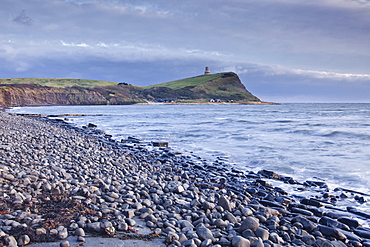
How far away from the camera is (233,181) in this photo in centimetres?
925

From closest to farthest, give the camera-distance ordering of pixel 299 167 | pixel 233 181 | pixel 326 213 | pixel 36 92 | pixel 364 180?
pixel 326 213
pixel 233 181
pixel 364 180
pixel 299 167
pixel 36 92

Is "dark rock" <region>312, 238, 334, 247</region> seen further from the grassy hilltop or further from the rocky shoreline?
the grassy hilltop

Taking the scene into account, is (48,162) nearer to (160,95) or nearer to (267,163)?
(267,163)

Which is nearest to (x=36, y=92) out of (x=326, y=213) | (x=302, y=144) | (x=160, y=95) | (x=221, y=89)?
(x=160, y=95)

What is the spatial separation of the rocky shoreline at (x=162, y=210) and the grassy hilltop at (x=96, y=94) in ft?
349

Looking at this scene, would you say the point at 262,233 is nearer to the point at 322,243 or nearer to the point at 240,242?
the point at 240,242

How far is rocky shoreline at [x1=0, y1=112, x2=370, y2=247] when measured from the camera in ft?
15.1

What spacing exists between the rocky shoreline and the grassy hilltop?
106411mm

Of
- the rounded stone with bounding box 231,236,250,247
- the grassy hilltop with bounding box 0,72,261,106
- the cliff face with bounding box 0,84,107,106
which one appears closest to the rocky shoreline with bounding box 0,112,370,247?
the rounded stone with bounding box 231,236,250,247

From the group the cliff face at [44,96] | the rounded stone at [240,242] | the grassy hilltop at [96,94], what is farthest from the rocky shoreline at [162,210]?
the cliff face at [44,96]

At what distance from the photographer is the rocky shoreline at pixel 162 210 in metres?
4.60

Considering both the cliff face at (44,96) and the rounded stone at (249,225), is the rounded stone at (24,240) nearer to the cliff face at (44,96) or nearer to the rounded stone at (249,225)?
the rounded stone at (249,225)

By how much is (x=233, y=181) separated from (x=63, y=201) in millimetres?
5214

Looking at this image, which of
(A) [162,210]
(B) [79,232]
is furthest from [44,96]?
(B) [79,232]
